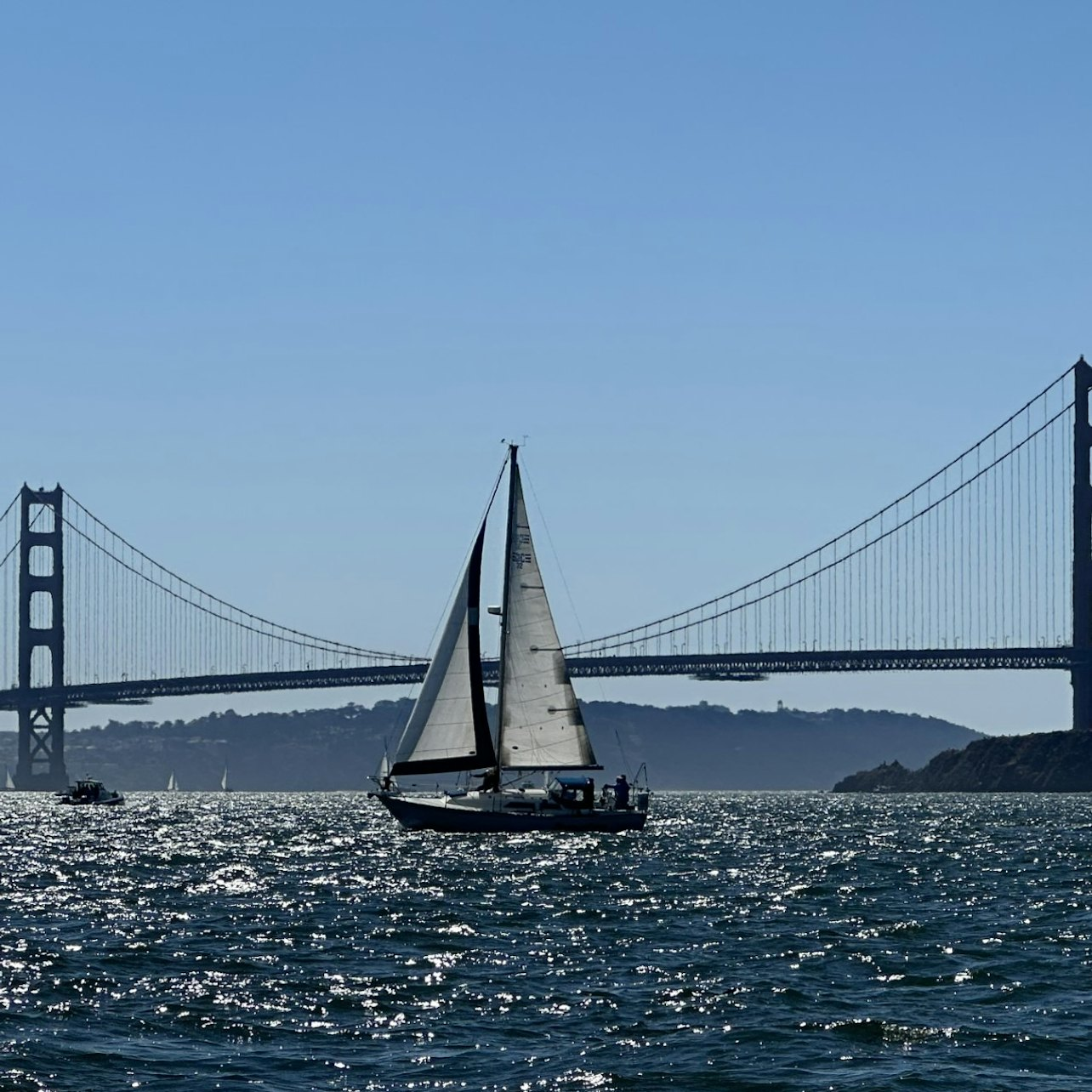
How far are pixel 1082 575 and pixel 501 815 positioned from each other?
212ft

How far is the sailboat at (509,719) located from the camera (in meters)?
52.2

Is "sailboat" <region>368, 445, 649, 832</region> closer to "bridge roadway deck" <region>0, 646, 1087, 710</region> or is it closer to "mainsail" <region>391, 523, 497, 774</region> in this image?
"mainsail" <region>391, 523, 497, 774</region>

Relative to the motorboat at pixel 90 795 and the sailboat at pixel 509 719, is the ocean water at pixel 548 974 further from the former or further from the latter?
the motorboat at pixel 90 795

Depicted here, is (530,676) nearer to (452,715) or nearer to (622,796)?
(452,715)

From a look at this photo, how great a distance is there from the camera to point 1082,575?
361 feet

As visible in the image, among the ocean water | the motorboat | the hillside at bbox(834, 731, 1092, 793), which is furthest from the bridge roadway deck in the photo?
the ocean water

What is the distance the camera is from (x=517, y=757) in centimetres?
5334

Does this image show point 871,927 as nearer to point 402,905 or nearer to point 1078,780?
point 402,905

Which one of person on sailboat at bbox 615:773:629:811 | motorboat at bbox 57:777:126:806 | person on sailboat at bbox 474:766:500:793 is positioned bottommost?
motorboat at bbox 57:777:126:806

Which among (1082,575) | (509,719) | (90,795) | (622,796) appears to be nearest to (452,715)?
(509,719)

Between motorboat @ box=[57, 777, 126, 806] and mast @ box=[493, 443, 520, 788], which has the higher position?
mast @ box=[493, 443, 520, 788]

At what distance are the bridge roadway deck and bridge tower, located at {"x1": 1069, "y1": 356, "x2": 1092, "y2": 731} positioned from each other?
0.84m

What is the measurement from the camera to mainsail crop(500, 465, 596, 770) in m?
53.1

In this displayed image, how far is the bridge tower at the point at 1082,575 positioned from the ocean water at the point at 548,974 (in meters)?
66.4
